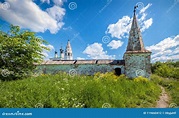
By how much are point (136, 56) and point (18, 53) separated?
758cm

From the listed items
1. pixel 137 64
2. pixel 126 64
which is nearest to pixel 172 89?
pixel 137 64

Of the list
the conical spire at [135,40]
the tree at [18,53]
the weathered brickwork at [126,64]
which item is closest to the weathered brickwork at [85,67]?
the weathered brickwork at [126,64]

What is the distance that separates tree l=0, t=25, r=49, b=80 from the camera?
745 centimetres

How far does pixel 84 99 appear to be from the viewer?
14.4 ft

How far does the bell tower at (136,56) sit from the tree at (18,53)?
6.24m

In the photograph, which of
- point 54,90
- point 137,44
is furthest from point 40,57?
point 137,44

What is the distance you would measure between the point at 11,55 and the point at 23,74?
87cm

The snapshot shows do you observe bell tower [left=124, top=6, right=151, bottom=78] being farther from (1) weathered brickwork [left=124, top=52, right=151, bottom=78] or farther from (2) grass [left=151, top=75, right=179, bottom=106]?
(2) grass [left=151, top=75, right=179, bottom=106]

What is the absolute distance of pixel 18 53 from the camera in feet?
25.9

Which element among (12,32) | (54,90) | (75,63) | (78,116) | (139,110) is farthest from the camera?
(75,63)

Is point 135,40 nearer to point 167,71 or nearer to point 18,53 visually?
point 167,71

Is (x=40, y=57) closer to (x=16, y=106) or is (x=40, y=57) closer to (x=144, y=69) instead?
(x=16, y=106)

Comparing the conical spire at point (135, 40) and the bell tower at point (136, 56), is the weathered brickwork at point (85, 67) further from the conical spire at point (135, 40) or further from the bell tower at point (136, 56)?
the conical spire at point (135, 40)

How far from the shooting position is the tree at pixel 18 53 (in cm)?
745
